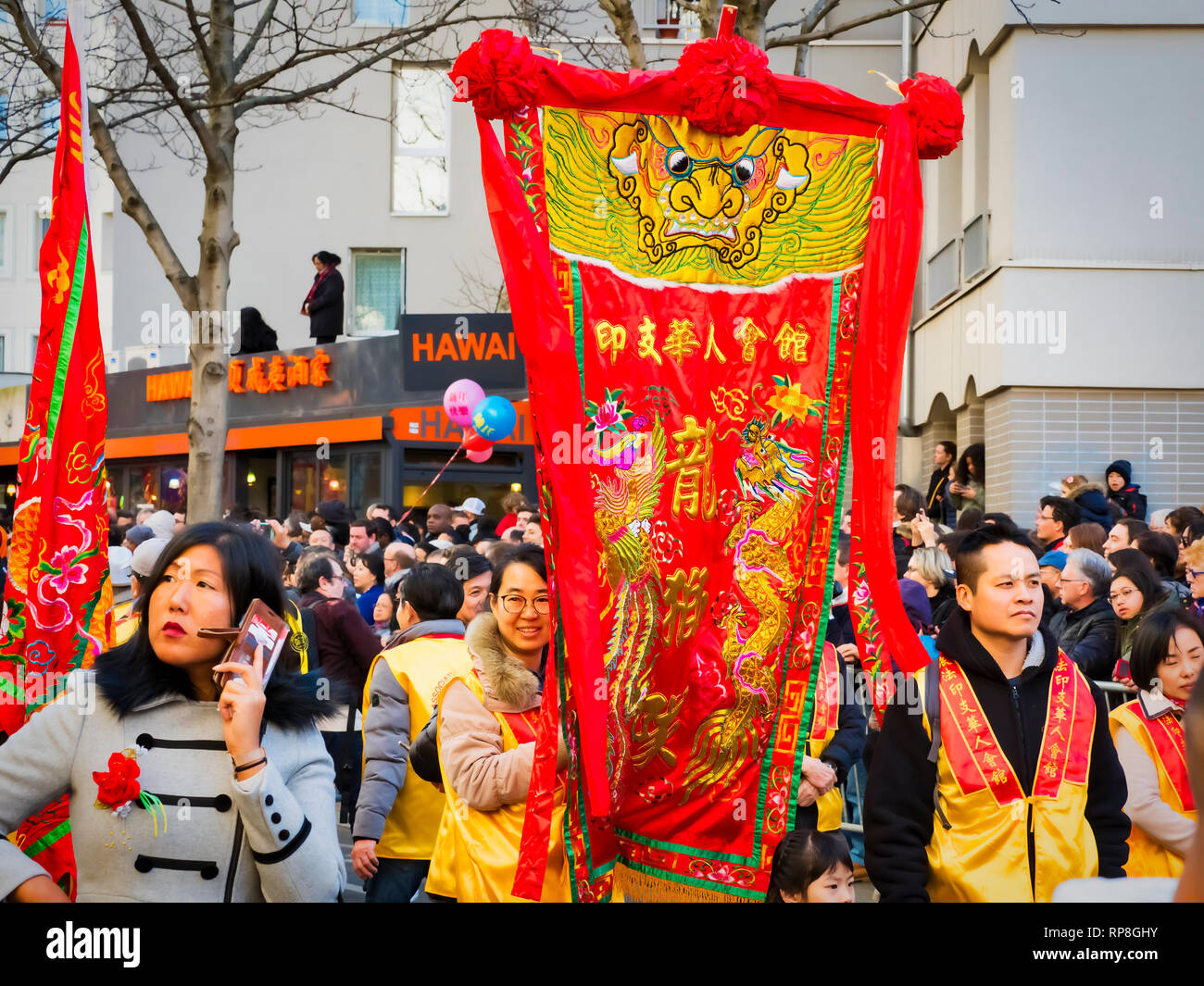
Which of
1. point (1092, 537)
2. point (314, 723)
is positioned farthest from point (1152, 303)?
point (314, 723)

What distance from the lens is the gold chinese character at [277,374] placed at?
754 inches

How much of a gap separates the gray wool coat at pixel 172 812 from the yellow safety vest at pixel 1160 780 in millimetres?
2797

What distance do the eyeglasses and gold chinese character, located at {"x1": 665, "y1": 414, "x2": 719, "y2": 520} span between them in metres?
0.57

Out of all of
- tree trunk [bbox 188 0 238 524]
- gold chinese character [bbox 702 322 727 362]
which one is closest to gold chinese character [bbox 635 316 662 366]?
gold chinese character [bbox 702 322 727 362]

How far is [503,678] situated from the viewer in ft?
13.7

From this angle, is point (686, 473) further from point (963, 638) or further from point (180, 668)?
point (180, 668)

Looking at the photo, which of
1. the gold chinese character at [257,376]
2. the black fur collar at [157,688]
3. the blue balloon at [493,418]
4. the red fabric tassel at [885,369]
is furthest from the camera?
the gold chinese character at [257,376]

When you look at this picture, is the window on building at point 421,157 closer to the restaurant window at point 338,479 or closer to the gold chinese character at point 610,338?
the restaurant window at point 338,479

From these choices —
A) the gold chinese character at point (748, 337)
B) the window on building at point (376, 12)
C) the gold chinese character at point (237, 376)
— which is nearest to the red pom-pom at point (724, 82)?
the gold chinese character at point (748, 337)

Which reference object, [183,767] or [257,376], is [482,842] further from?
[257,376]

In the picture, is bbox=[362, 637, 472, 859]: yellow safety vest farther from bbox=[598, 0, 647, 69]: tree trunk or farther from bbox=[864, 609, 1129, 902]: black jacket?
bbox=[598, 0, 647, 69]: tree trunk

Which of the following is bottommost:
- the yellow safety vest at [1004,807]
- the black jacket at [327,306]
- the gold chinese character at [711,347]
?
the yellow safety vest at [1004,807]

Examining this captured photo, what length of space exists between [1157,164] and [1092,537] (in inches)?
284

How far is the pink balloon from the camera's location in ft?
48.9
